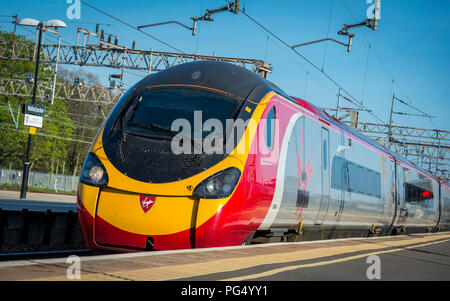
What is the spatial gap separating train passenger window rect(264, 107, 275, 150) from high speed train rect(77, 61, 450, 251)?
0.03m

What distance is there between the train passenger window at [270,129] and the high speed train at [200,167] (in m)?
0.03

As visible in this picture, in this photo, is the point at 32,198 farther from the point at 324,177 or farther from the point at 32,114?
the point at 324,177

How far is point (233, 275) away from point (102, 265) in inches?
45.2

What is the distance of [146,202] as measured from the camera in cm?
716

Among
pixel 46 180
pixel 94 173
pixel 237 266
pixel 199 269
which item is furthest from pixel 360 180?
pixel 46 180

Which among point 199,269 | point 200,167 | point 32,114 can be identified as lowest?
point 199,269

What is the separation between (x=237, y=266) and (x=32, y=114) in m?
23.0

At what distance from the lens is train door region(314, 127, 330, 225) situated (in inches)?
456

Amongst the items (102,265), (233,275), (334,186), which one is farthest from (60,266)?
(334,186)

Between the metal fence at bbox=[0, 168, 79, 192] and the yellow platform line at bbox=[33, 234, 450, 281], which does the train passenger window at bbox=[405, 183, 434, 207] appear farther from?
the metal fence at bbox=[0, 168, 79, 192]

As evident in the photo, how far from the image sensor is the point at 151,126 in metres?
8.05

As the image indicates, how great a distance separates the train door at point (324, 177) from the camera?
38.0ft

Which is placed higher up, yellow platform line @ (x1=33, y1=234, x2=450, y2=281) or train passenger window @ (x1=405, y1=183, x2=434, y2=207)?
train passenger window @ (x1=405, y1=183, x2=434, y2=207)

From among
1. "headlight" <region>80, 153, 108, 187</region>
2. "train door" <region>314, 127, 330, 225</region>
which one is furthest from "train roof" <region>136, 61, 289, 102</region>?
"train door" <region>314, 127, 330, 225</region>
